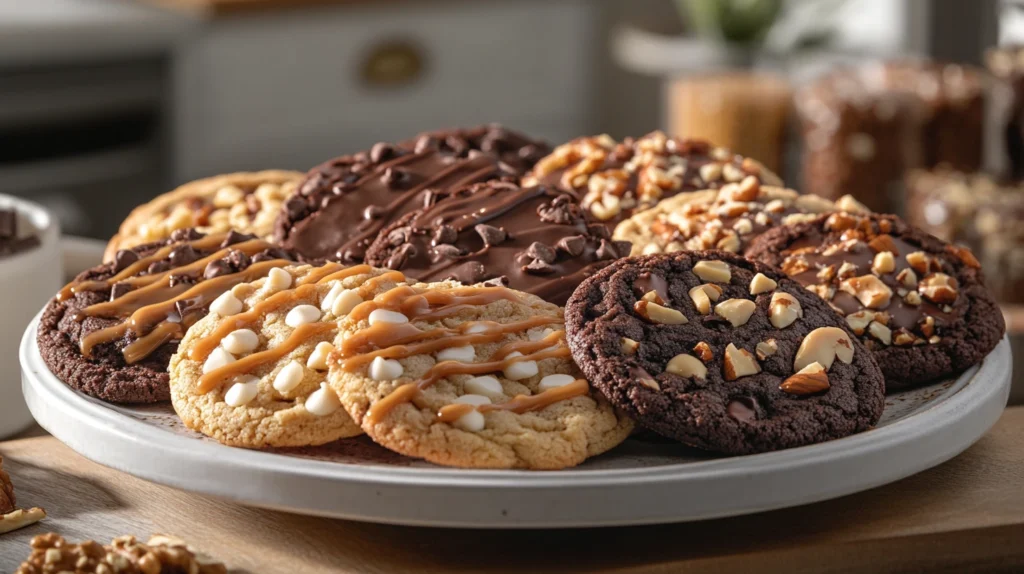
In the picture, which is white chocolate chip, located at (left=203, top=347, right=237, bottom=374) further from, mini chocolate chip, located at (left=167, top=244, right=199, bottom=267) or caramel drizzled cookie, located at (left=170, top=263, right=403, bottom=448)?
mini chocolate chip, located at (left=167, top=244, right=199, bottom=267)

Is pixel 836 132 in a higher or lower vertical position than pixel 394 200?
lower

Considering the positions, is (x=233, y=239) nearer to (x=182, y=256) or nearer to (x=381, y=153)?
(x=182, y=256)

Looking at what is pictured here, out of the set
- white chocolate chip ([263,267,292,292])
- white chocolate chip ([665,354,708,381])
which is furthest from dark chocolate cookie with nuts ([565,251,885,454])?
white chocolate chip ([263,267,292,292])

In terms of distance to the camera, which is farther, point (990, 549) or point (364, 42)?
point (364, 42)

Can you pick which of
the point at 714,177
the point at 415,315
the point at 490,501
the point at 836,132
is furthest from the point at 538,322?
the point at 836,132

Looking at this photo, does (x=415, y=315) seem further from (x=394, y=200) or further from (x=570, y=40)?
(x=570, y=40)

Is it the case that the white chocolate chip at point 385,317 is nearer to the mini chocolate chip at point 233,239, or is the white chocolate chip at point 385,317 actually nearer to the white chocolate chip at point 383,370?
the white chocolate chip at point 383,370
